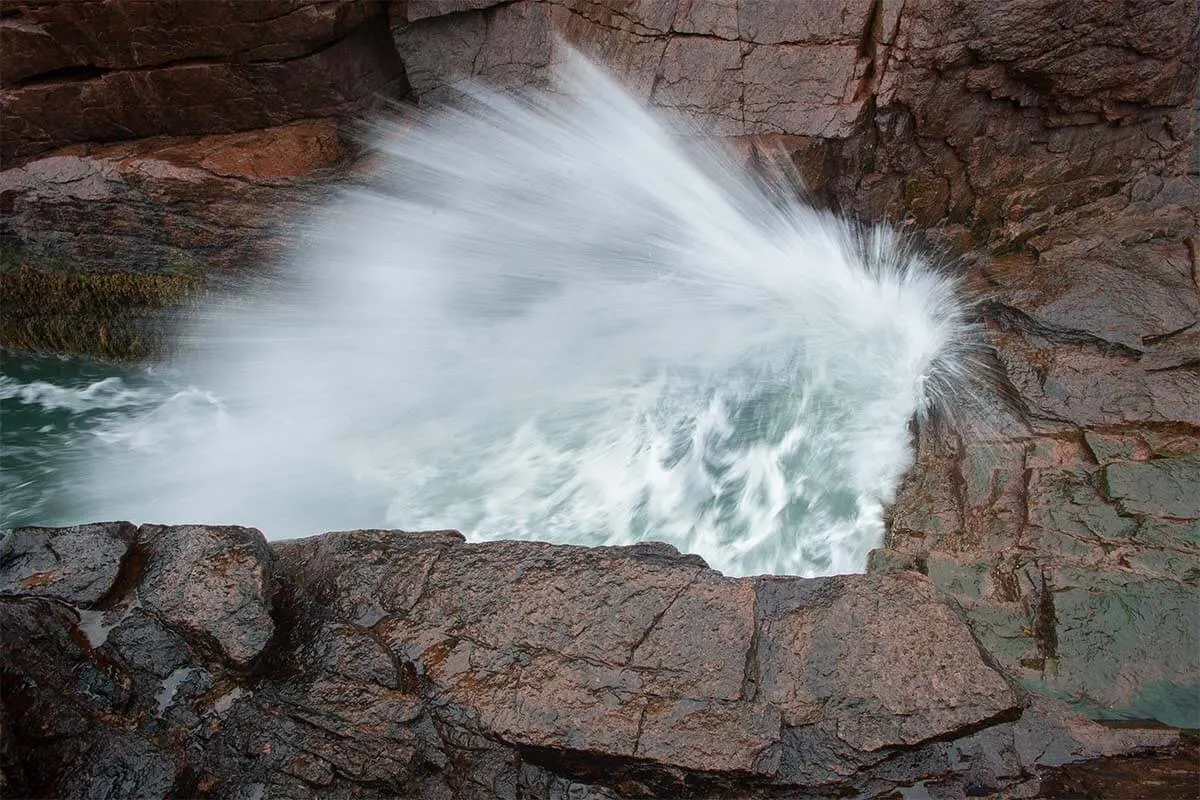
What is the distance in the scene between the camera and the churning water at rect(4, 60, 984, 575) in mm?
5410

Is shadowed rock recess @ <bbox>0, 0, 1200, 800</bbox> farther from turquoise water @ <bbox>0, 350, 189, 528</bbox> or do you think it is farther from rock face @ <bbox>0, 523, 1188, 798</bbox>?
turquoise water @ <bbox>0, 350, 189, 528</bbox>

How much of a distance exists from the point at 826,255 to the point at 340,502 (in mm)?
3666

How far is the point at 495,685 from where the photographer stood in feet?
11.1

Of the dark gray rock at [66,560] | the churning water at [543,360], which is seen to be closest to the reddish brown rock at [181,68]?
the churning water at [543,360]

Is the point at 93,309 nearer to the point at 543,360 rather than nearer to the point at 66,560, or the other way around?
the point at 543,360

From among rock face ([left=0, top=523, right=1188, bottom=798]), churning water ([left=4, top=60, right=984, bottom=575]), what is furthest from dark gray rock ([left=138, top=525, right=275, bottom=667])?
churning water ([left=4, top=60, right=984, bottom=575])

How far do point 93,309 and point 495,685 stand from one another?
5.20m

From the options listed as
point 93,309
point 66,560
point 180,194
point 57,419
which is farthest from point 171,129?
point 66,560

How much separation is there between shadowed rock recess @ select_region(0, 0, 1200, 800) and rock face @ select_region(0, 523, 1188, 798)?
1cm

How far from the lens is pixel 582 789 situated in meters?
3.24

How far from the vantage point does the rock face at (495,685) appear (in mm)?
3178

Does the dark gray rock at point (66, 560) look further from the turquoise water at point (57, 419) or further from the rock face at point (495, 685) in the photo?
the turquoise water at point (57, 419)

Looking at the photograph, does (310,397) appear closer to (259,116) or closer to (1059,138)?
(259,116)

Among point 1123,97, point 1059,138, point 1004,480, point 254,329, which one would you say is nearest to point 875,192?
point 1059,138
